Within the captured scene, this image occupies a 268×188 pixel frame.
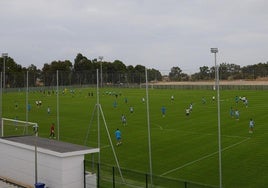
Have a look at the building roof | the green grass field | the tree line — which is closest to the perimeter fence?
the building roof

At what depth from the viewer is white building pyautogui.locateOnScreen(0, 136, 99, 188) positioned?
57.3 feet

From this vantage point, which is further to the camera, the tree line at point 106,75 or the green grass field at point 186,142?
the tree line at point 106,75

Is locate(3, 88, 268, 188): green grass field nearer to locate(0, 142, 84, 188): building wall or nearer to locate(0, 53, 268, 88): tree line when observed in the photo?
locate(0, 142, 84, 188): building wall

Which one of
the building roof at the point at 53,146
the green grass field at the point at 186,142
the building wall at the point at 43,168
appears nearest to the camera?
the building wall at the point at 43,168

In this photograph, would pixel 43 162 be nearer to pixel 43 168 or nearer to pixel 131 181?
pixel 43 168

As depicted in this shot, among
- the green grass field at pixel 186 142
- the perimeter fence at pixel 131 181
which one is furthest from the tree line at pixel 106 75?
the perimeter fence at pixel 131 181

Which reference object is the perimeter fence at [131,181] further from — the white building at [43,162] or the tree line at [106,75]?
the tree line at [106,75]

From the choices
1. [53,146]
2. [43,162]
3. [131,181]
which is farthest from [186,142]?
[43,162]

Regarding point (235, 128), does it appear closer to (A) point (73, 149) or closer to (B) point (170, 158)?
(B) point (170, 158)

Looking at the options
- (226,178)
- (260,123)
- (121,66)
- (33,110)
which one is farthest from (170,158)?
(121,66)

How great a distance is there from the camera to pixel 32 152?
19234 mm

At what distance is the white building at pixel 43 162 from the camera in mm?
17455

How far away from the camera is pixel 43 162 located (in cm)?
1850

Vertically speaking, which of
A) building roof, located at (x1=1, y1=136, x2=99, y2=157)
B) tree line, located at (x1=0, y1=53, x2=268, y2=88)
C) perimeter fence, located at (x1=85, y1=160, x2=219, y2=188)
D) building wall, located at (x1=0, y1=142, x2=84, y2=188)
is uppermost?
tree line, located at (x1=0, y1=53, x2=268, y2=88)
